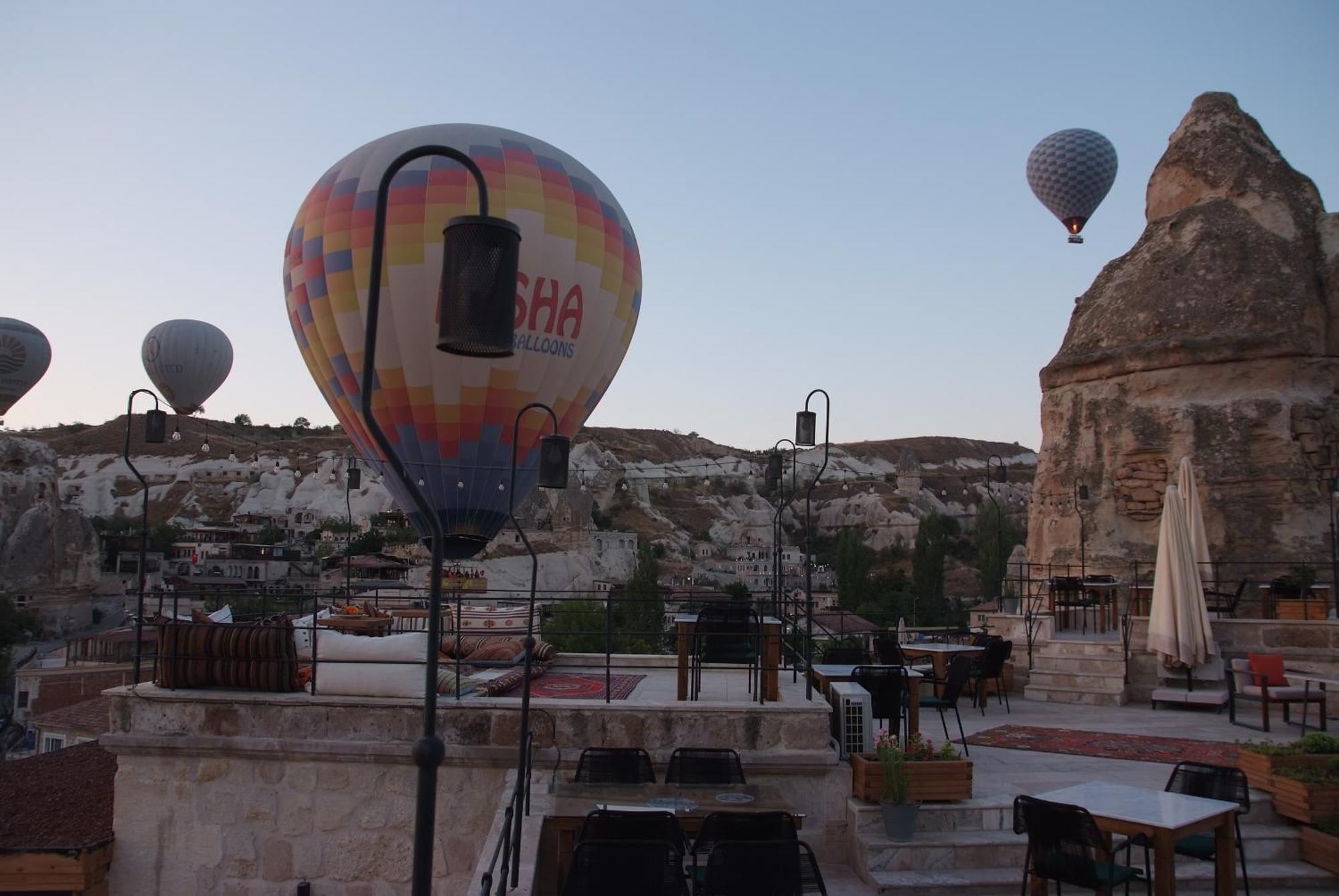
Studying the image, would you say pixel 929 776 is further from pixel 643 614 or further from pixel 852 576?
pixel 852 576

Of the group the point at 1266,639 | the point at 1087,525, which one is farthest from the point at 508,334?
the point at 1087,525

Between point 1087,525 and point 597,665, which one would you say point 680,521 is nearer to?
point 1087,525

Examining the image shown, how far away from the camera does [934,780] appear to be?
704cm

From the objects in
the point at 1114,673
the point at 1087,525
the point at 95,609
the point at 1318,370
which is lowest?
the point at 95,609

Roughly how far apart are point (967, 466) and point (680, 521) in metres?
66.6

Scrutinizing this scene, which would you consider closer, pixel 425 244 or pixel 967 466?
pixel 425 244

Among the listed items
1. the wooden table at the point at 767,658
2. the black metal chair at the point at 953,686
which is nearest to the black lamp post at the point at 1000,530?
the black metal chair at the point at 953,686

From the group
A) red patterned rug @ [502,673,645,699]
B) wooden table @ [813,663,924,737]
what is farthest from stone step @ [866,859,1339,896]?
red patterned rug @ [502,673,645,699]

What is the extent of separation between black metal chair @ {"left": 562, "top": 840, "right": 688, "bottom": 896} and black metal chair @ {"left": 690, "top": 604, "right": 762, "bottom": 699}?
3361 millimetres

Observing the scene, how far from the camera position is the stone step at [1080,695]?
496 inches

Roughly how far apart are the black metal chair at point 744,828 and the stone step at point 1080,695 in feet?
29.5

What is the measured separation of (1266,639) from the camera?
13.1 meters

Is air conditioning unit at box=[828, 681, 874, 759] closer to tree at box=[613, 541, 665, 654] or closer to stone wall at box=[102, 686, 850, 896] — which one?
stone wall at box=[102, 686, 850, 896]

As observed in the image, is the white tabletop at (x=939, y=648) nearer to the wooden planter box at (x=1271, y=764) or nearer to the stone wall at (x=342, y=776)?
the wooden planter box at (x=1271, y=764)
